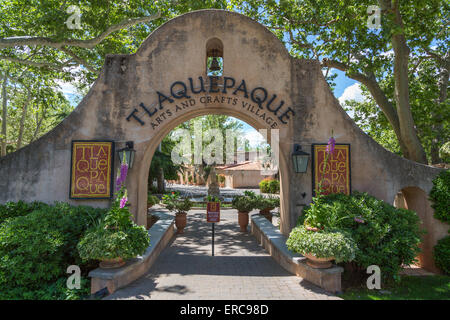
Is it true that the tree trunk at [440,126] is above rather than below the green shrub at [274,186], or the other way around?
above

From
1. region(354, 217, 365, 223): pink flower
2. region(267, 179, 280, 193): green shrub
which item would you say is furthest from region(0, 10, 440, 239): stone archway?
region(267, 179, 280, 193): green shrub

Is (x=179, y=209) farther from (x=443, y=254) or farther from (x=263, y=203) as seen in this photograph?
(x=443, y=254)

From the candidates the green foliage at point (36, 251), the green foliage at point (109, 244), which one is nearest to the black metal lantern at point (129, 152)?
the green foliage at point (36, 251)

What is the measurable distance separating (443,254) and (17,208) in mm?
11646

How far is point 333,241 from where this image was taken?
17.8 ft

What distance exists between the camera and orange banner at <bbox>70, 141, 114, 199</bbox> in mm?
7922

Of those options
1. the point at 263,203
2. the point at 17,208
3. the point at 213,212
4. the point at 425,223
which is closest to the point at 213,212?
the point at 213,212

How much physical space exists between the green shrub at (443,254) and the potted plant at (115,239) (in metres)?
8.03

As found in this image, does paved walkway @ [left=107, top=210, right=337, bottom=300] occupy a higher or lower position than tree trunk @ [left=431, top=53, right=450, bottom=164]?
lower

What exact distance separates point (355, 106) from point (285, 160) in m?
11.4

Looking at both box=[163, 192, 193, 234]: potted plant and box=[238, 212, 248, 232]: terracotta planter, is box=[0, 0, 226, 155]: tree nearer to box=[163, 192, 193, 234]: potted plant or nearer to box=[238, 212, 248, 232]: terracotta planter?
box=[163, 192, 193, 234]: potted plant

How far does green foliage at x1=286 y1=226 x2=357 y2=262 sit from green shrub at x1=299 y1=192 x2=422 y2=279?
314 mm

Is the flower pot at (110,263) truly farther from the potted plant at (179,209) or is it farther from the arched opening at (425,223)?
the arched opening at (425,223)

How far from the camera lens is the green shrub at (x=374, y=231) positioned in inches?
240
